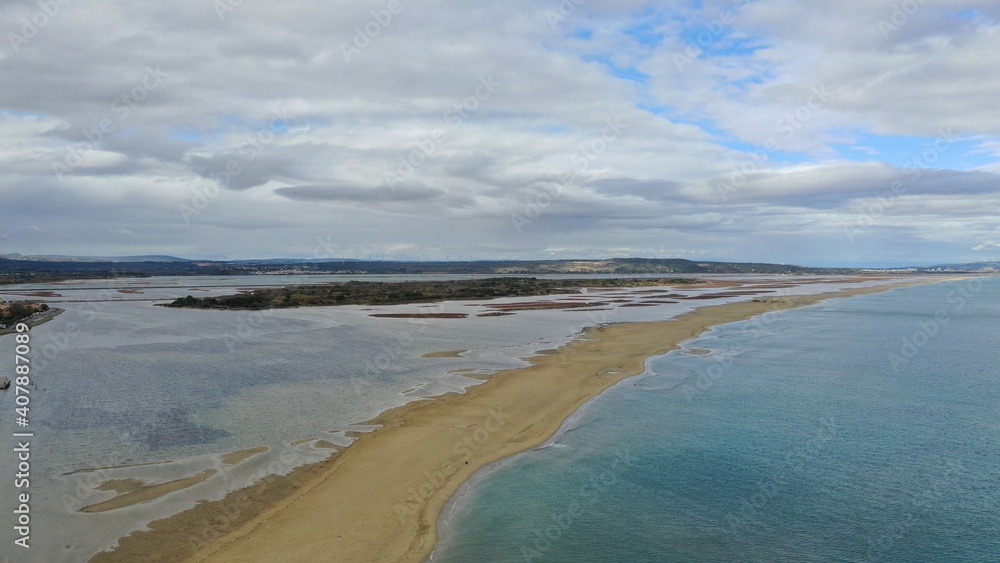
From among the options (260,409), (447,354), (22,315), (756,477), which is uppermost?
(22,315)

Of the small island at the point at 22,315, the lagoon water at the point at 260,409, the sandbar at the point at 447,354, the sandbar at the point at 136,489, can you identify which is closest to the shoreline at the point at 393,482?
the lagoon water at the point at 260,409

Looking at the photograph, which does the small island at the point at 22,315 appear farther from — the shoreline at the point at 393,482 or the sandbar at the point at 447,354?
the shoreline at the point at 393,482

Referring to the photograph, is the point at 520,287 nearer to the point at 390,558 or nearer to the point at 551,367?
the point at 551,367

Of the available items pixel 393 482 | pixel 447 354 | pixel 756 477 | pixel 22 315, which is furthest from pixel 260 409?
pixel 22 315

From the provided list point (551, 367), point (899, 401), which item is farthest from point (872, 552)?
point (551, 367)

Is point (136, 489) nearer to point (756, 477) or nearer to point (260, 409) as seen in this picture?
point (260, 409)
